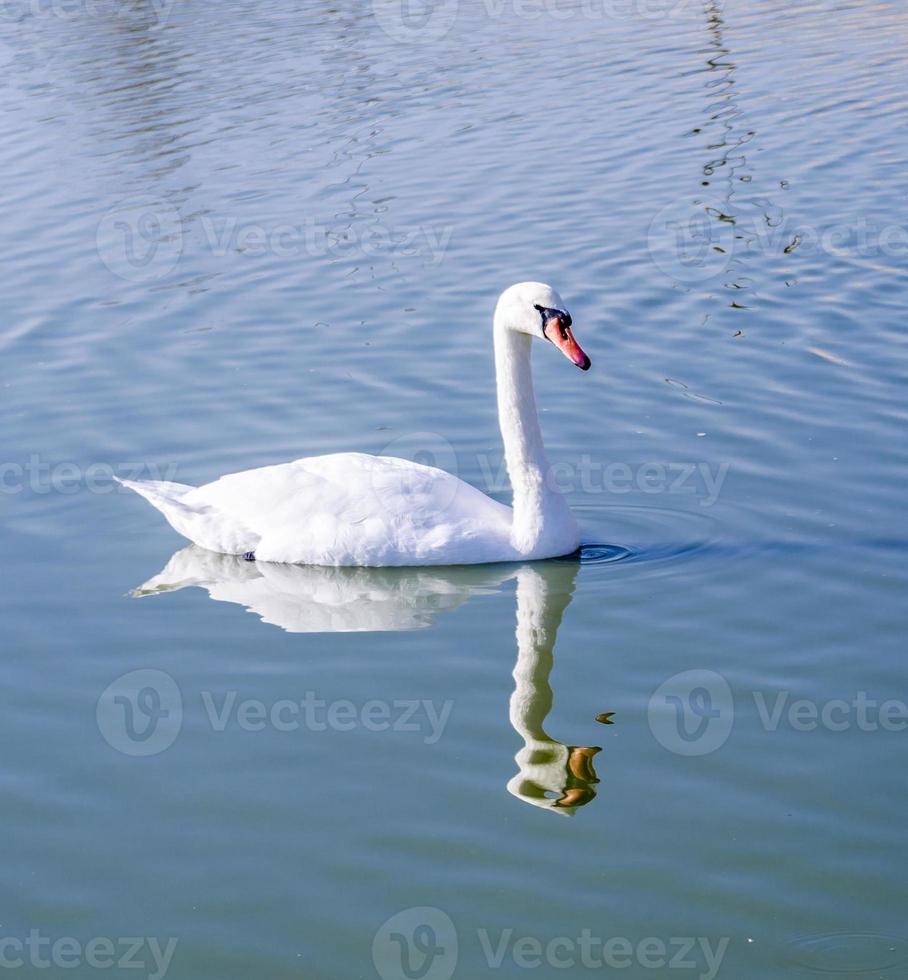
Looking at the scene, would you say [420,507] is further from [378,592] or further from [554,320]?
[554,320]

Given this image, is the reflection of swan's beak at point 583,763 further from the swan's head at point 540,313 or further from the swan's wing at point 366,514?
the swan's head at point 540,313

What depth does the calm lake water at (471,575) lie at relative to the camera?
17.5ft

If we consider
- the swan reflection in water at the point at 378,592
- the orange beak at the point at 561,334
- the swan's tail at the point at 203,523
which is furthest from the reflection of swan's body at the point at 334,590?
the orange beak at the point at 561,334

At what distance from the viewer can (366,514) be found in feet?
25.9

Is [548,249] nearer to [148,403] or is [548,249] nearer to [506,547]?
[148,403]

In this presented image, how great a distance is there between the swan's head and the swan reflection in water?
1127mm

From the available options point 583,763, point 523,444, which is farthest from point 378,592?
point 583,763

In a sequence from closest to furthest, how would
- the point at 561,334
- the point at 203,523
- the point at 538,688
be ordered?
1. the point at 538,688
2. the point at 561,334
3. the point at 203,523

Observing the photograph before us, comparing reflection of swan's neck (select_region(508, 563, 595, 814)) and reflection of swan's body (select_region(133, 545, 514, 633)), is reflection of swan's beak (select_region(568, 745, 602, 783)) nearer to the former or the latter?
reflection of swan's neck (select_region(508, 563, 595, 814))

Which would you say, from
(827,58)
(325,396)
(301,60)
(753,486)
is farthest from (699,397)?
(301,60)

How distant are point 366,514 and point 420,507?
0.27 meters

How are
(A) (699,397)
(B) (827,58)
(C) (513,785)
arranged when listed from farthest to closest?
1. (B) (827,58)
2. (A) (699,397)
3. (C) (513,785)

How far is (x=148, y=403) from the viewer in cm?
1062

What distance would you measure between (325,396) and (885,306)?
3925 mm
